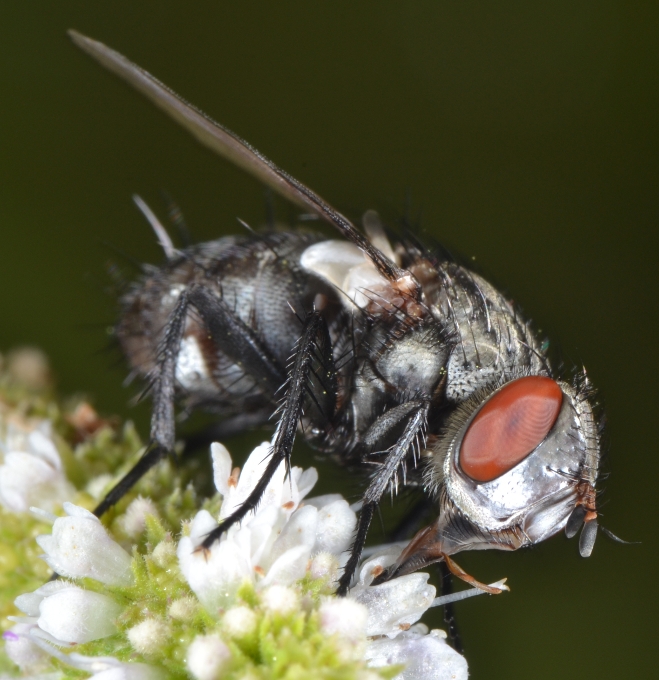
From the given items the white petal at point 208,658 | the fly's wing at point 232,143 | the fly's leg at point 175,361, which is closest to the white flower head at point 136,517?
the fly's leg at point 175,361

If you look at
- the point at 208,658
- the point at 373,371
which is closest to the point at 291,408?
the point at 373,371

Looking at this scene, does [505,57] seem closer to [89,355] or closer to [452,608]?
[89,355]

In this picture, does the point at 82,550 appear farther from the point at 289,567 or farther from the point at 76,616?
the point at 289,567

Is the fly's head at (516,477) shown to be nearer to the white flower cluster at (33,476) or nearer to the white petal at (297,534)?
the white petal at (297,534)

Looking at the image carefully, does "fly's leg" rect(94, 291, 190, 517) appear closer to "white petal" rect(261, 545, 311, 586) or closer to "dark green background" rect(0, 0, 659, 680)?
"white petal" rect(261, 545, 311, 586)

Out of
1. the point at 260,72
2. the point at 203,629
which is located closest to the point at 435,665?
the point at 203,629
